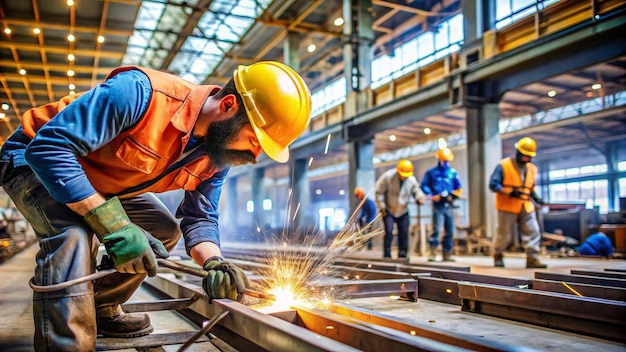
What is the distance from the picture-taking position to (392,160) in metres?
22.3

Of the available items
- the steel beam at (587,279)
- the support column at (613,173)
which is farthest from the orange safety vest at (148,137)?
the support column at (613,173)

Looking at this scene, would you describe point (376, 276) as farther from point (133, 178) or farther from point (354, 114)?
point (354, 114)

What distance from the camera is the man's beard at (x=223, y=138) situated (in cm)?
205

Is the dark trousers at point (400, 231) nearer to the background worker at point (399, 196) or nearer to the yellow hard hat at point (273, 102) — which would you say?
the background worker at point (399, 196)

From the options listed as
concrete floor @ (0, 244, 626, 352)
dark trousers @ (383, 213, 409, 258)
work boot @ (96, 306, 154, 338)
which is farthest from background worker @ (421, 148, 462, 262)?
work boot @ (96, 306, 154, 338)

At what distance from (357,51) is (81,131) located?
13.7 metres

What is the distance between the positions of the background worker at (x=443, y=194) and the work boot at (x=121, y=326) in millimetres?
6125

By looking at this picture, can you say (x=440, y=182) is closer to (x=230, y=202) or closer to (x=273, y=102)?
(x=273, y=102)

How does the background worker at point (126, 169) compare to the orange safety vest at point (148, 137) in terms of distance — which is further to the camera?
the orange safety vest at point (148, 137)

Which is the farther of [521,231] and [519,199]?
[521,231]

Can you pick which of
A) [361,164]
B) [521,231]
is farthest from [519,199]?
[361,164]

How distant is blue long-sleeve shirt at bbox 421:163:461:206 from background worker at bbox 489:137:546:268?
1.35 m

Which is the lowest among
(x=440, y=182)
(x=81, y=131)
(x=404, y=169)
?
(x=81, y=131)

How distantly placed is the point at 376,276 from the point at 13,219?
41.9 feet
